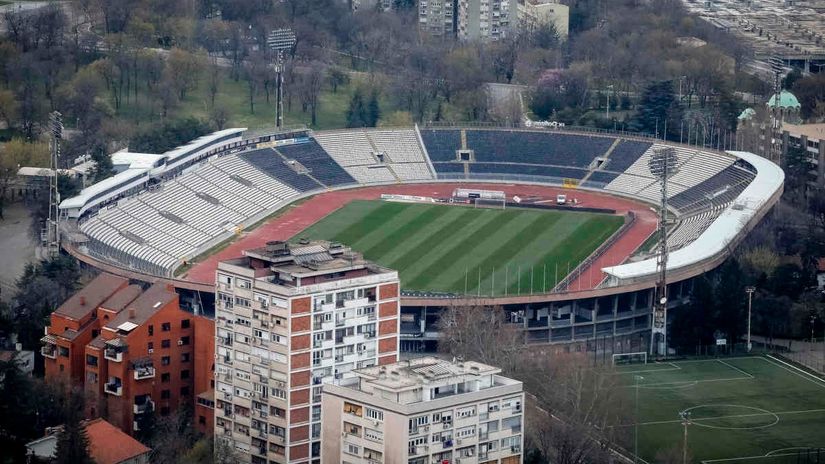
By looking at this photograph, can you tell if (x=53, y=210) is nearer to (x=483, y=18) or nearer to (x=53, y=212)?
(x=53, y=212)

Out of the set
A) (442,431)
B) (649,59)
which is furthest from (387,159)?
(442,431)

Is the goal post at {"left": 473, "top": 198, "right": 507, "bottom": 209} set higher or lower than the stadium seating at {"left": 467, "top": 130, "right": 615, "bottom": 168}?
lower

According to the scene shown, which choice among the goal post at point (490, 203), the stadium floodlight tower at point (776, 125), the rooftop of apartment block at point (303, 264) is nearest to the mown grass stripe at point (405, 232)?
the goal post at point (490, 203)

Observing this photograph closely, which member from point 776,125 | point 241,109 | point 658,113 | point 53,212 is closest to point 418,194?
point 658,113

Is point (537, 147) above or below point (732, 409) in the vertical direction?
above

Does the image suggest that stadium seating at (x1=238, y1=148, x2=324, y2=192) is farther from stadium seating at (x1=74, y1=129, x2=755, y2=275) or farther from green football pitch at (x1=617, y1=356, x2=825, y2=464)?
green football pitch at (x1=617, y1=356, x2=825, y2=464)

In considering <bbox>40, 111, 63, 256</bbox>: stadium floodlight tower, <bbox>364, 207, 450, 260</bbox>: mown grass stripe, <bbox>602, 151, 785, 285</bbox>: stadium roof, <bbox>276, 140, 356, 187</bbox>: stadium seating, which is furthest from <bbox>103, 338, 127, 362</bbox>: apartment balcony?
<bbox>276, 140, 356, 187</bbox>: stadium seating
